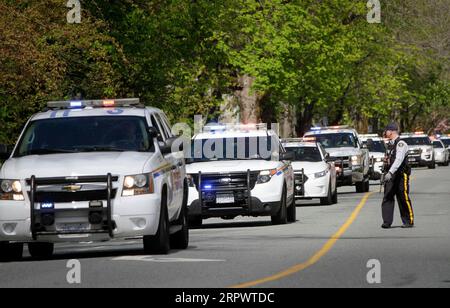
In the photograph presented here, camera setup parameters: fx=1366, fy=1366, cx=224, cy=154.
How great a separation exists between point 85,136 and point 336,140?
24.8m

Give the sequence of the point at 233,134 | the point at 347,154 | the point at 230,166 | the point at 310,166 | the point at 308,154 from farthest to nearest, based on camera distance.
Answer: the point at 347,154
the point at 308,154
the point at 310,166
the point at 233,134
the point at 230,166

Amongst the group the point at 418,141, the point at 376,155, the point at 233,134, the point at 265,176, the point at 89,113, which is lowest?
the point at 418,141

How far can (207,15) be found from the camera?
1923 inches

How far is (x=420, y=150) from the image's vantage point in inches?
2832

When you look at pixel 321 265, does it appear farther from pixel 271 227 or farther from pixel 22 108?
pixel 22 108

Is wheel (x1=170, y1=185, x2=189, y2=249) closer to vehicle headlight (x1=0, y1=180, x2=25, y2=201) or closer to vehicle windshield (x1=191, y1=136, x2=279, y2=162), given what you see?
vehicle headlight (x1=0, y1=180, x2=25, y2=201)

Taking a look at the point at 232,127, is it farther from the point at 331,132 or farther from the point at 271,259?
the point at 331,132

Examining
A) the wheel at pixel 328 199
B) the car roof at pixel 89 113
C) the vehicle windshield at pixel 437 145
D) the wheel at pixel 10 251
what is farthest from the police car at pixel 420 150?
the wheel at pixel 10 251

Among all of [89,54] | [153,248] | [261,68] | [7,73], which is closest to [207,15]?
[261,68]

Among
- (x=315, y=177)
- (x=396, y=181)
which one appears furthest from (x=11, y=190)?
(x=315, y=177)

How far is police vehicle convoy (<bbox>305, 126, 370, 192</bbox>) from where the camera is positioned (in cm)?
4038

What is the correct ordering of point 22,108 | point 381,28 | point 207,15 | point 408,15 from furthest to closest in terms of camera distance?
1. point 408,15
2. point 381,28
3. point 207,15
4. point 22,108

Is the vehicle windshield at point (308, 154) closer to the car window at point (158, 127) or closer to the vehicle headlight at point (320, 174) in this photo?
the vehicle headlight at point (320, 174)

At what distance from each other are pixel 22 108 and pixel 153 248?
56.1 feet
